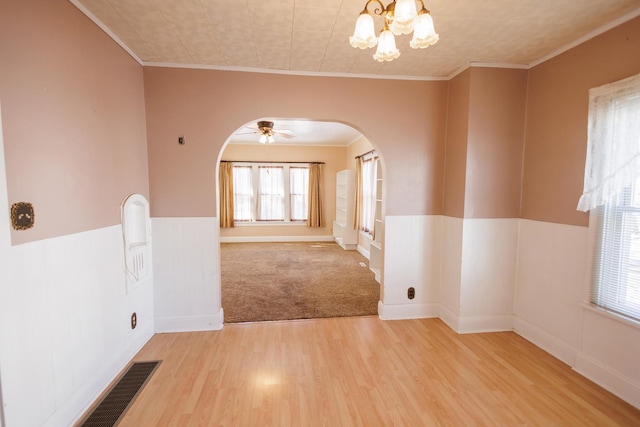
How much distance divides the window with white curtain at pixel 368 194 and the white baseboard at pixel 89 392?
13.1ft

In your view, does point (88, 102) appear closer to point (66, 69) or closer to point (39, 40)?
point (66, 69)

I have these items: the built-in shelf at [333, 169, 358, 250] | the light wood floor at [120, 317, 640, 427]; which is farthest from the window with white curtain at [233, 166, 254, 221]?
the light wood floor at [120, 317, 640, 427]

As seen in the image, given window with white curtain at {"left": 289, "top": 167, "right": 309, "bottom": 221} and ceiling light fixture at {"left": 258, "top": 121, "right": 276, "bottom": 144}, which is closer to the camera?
ceiling light fixture at {"left": 258, "top": 121, "right": 276, "bottom": 144}

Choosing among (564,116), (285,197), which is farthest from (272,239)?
(564,116)

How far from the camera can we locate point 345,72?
2.81 m

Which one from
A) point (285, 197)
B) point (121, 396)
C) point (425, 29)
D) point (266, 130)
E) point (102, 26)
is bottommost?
point (121, 396)

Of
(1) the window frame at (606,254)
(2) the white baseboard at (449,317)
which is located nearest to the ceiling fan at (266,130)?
(2) the white baseboard at (449,317)

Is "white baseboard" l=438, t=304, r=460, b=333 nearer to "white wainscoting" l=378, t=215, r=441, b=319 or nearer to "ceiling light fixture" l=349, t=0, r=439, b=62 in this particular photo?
"white wainscoting" l=378, t=215, r=441, b=319

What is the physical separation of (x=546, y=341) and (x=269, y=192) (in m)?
6.38

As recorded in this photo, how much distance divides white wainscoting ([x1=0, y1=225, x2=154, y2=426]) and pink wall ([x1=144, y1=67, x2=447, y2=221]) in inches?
30.2

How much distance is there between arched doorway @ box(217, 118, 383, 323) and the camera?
12.0 ft

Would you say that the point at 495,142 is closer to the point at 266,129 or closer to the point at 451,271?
the point at 451,271

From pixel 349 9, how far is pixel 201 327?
2954 mm

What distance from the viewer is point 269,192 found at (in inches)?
301
